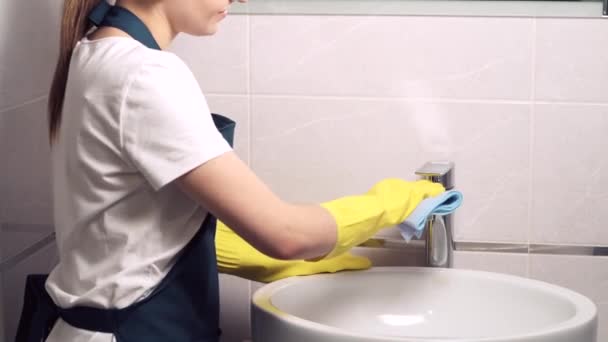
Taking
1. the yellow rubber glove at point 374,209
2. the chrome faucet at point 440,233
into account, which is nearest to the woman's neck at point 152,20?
the yellow rubber glove at point 374,209

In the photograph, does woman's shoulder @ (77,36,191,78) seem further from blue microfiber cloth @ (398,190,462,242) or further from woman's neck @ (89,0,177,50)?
blue microfiber cloth @ (398,190,462,242)

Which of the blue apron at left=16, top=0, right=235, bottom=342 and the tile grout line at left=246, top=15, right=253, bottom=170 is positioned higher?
the tile grout line at left=246, top=15, right=253, bottom=170

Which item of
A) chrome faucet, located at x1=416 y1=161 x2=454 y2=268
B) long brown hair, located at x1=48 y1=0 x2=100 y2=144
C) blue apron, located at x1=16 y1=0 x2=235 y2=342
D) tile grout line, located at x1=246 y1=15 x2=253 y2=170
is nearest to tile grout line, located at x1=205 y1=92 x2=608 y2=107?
tile grout line, located at x1=246 y1=15 x2=253 y2=170

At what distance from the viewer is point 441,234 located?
1637 mm

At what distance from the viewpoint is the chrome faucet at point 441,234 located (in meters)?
1.63

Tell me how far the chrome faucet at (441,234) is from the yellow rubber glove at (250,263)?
0.58ft

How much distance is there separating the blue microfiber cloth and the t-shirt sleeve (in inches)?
16.4

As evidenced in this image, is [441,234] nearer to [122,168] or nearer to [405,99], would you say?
[405,99]

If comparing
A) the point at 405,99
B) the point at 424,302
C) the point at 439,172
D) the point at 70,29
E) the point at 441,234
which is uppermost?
the point at 70,29

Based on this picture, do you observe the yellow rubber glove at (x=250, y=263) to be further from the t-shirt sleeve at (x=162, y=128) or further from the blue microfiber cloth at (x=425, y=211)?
the t-shirt sleeve at (x=162, y=128)

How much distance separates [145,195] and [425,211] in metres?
0.46

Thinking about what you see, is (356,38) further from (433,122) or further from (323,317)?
(323,317)

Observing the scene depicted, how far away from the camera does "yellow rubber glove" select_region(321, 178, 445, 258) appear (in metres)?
1.31

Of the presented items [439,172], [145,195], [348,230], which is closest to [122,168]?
[145,195]
